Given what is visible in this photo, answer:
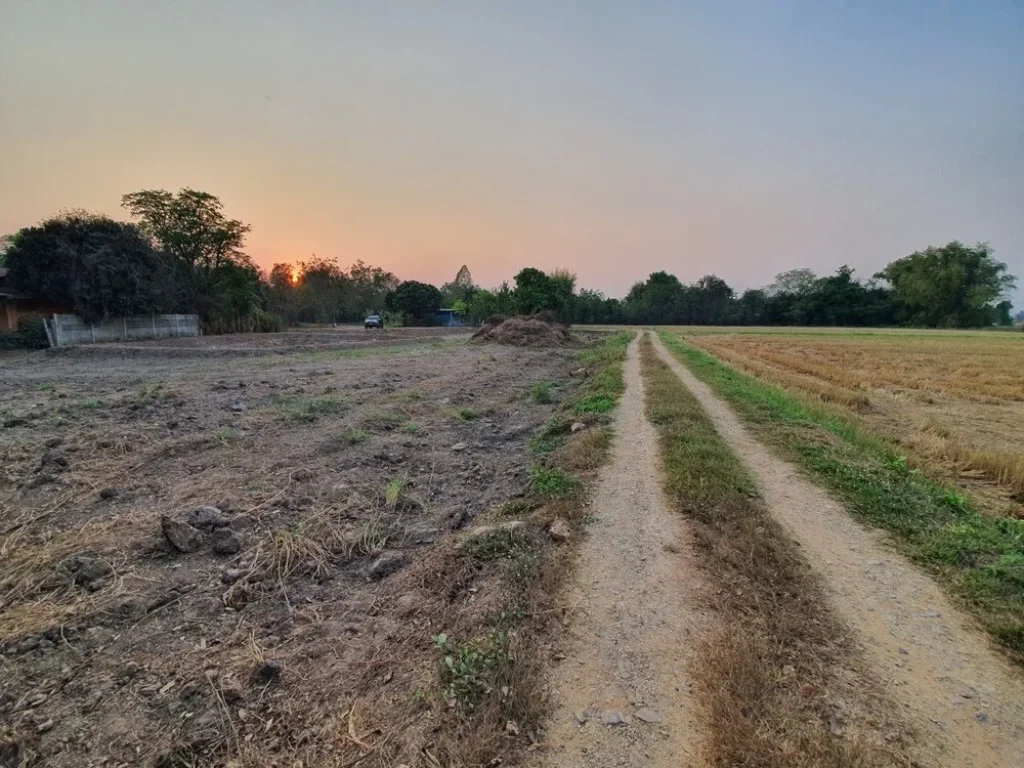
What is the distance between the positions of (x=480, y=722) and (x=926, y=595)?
3438 millimetres

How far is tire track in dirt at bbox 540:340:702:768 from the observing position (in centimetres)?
225

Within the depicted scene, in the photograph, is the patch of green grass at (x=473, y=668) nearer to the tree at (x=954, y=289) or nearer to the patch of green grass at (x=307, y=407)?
the patch of green grass at (x=307, y=407)

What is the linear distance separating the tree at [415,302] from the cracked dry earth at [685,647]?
222 feet

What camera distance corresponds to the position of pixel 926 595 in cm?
346

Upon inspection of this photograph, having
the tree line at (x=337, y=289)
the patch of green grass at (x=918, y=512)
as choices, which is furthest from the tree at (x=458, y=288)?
the patch of green grass at (x=918, y=512)

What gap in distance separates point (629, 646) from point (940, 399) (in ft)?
52.0

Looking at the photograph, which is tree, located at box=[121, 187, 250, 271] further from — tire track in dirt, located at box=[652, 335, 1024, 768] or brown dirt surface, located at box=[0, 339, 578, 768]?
tire track in dirt, located at box=[652, 335, 1024, 768]

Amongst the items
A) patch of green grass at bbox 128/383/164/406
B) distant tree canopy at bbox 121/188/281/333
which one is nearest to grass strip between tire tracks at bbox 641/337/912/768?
patch of green grass at bbox 128/383/164/406

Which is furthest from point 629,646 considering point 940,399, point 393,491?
point 940,399

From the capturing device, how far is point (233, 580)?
3.93 m

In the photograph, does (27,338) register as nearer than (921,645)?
No

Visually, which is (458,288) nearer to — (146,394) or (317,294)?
(317,294)

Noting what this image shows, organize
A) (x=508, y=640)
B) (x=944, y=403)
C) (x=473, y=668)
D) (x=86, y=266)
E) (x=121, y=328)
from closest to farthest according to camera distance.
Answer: (x=473, y=668) → (x=508, y=640) → (x=944, y=403) → (x=86, y=266) → (x=121, y=328)

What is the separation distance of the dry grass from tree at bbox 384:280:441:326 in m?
52.5
